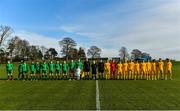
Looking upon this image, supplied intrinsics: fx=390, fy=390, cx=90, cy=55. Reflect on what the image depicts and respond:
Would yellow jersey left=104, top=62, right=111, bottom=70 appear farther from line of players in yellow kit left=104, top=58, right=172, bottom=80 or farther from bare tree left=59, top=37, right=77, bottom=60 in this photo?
bare tree left=59, top=37, right=77, bottom=60

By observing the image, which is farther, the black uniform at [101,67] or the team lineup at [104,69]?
the black uniform at [101,67]

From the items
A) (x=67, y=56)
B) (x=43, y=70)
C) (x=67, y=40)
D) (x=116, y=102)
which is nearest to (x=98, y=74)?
(x=43, y=70)

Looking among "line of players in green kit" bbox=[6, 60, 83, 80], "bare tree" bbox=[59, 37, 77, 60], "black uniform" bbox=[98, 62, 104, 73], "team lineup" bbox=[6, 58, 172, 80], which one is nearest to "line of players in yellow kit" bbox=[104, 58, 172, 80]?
"team lineup" bbox=[6, 58, 172, 80]

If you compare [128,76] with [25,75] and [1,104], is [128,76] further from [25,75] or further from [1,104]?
[1,104]

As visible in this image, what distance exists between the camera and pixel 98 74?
1547 inches

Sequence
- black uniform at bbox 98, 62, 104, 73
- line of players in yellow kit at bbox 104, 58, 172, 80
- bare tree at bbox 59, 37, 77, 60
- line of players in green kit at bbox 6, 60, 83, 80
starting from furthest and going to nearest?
bare tree at bbox 59, 37, 77, 60 < black uniform at bbox 98, 62, 104, 73 < line of players in green kit at bbox 6, 60, 83, 80 < line of players in yellow kit at bbox 104, 58, 172, 80

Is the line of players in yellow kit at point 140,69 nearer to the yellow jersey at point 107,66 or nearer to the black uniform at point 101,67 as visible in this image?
the yellow jersey at point 107,66

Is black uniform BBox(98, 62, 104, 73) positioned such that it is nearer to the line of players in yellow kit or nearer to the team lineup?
the team lineup

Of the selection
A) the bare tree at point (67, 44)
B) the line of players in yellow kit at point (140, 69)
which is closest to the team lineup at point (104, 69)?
the line of players in yellow kit at point (140, 69)

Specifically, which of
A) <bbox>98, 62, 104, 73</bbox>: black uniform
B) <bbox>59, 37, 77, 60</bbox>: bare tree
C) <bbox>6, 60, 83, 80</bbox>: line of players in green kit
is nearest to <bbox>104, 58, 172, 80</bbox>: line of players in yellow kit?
<bbox>98, 62, 104, 73</bbox>: black uniform

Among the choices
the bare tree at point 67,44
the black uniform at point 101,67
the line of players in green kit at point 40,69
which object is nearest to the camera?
the line of players in green kit at point 40,69

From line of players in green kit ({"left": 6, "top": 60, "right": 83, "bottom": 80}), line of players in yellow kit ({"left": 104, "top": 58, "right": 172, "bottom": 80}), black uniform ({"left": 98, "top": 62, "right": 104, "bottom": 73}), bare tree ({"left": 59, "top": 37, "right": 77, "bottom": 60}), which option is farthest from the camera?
bare tree ({"left": 59, "top": 37, "right": 77, "bottom": 60})

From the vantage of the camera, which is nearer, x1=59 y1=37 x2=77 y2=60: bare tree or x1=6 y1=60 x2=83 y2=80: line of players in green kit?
x1=6 y1=60 x2=83 y2=80: line of players in green kit

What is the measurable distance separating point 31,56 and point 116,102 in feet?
442
